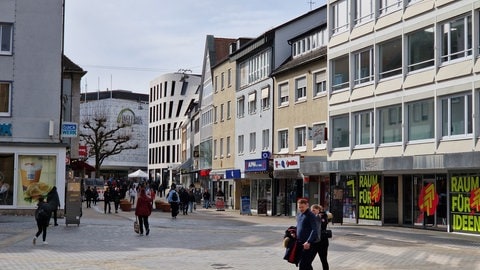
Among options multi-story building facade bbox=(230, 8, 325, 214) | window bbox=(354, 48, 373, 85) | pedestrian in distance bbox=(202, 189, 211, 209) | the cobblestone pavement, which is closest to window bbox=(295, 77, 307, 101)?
multi-story building facade bbox=(230, 8, 325, 214)

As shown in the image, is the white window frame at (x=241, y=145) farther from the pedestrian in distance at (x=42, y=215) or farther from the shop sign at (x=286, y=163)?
the pedestrian in distance at (x=42, y=215)

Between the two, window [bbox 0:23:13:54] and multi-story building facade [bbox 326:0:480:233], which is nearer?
multi-story building facade [bbox 326:0:480:233]

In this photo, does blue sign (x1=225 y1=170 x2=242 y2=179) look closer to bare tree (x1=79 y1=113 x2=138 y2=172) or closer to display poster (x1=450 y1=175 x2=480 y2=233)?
bare tree (x1=79 y1=113 x2=138 y2=172)

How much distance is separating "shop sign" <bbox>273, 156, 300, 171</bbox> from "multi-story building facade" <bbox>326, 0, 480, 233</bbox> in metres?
3.68

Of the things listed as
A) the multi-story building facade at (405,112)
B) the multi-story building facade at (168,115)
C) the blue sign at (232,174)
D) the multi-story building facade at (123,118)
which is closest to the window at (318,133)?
the multi-story building facade at (405,112)

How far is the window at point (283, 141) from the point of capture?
45.7 m

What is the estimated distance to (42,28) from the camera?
34125 millimetres

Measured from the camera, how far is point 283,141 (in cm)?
4631

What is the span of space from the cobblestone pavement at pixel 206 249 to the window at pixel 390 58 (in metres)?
7.70

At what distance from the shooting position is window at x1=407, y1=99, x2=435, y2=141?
2959 cm

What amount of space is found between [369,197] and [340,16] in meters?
9.39

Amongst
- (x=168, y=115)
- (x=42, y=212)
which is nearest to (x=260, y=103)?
(x=42, y=212)

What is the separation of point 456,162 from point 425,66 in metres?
5.18

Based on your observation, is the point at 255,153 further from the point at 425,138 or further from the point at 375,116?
the point at 425,138
